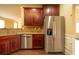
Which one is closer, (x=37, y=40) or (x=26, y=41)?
(x=37, y=40)

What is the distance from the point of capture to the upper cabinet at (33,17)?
799 cm

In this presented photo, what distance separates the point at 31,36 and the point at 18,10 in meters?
1.77

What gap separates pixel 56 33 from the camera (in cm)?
635

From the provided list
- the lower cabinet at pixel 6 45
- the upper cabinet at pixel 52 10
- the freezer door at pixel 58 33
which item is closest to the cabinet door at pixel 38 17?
the upper cabinet at pixel 52 10

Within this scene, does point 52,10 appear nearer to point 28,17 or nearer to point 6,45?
point 28,17

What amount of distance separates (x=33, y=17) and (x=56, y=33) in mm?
2151

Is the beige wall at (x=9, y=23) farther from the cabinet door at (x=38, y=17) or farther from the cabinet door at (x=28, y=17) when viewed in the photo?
the cabinet door at (x=38, y=17)

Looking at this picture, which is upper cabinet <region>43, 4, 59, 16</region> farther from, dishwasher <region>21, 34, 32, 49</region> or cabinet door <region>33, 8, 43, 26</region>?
dishwasher <region>21, 34, 32, 49</region>

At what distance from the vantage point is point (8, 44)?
18.7 ft

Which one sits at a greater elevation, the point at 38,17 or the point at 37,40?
the point at 38,17

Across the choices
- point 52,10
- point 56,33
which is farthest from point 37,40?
point 52,10

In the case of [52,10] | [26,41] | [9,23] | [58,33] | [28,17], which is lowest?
[26,41]
